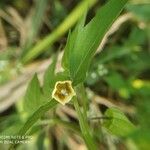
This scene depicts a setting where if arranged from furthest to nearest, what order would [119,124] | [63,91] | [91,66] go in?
[91,66]
[119,124]
[63,91]

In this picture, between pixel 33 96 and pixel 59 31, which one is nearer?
pixel 33 96

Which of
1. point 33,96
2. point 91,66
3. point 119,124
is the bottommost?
point 119,124

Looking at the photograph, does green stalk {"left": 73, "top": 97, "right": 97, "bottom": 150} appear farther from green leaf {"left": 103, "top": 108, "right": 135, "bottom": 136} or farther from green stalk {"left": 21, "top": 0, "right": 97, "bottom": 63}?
green stalk {"left": 21, "top": 0, "right": 97, "bottom": 63}

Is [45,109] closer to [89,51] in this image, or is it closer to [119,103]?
[89,51]

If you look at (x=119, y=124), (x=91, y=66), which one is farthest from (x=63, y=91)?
(x=91, y=66)

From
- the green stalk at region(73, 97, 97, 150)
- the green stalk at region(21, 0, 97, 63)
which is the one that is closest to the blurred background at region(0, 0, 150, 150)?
the green stalk at region(21, 0, 97, 63)

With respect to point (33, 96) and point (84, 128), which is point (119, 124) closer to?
point (84, 128)

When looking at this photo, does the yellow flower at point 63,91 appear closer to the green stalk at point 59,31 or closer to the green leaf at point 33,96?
the green leaf at point 33,96
